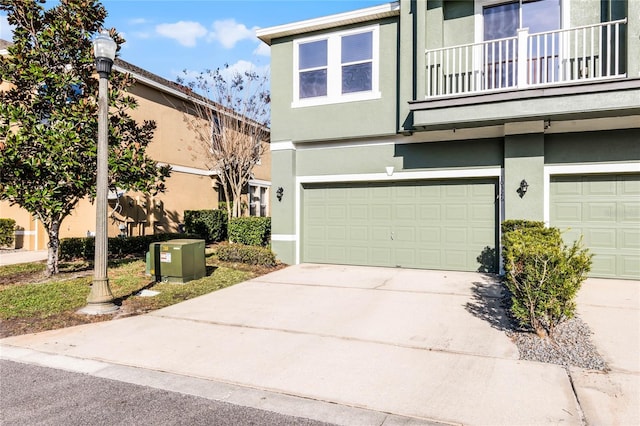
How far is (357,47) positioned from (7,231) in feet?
48.8

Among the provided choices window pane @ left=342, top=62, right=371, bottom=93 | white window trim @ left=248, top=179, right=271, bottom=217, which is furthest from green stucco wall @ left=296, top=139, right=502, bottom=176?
white window trim @ left=248, top=179, right=271, bottom=217

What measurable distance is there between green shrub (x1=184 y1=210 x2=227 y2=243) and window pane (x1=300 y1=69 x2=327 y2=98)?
279 inches

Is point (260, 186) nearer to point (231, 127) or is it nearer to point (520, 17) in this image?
point (231, 127)

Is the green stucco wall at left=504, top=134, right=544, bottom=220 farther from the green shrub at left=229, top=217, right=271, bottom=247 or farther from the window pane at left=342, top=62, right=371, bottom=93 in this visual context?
the green shrub at left=229, top=217, right=271, bottom=247

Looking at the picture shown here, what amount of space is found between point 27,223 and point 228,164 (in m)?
8.26

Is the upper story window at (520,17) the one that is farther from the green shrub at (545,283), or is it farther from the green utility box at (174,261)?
the green utility box at (174,261)

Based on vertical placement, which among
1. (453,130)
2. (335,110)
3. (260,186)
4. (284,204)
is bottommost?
(284,204)

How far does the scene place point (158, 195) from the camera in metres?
15.9

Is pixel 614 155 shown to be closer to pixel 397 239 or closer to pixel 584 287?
pixel 584 287

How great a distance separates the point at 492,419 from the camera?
132 inches

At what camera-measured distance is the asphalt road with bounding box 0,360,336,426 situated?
3.43 metres

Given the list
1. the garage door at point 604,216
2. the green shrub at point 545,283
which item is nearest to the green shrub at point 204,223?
the garage door at point 604,216

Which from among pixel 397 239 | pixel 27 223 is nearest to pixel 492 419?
pixel 397 239

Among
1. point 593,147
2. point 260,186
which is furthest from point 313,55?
point 260,186
